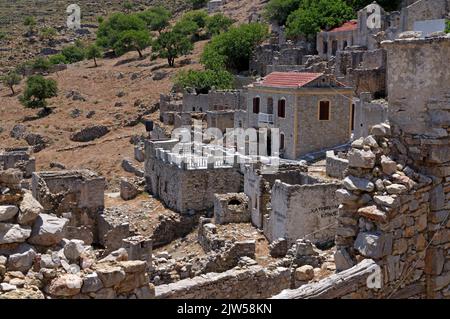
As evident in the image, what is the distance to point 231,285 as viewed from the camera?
297 inches

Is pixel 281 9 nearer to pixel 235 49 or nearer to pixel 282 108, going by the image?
pixel 235 49

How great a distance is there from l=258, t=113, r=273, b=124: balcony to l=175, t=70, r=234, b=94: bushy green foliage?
13373 millimetres

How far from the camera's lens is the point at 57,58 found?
6944cm

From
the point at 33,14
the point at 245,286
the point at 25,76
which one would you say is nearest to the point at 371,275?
the point at 245,286

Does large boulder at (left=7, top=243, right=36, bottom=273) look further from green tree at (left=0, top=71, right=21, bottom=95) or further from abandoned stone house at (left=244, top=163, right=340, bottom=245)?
green tree at (left=0, top=71, right=21, bottom=95)

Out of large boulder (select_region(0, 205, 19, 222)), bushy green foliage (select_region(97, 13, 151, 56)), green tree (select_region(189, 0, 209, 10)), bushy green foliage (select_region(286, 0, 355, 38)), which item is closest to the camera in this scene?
large boulder (select_region(0, 205, 19, 222))

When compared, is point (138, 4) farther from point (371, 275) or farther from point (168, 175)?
point (371, 275)

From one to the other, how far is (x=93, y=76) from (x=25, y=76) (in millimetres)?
10075

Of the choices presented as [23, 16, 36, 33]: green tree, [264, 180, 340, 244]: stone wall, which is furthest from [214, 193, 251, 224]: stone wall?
[23, 16, 36, 33]: green tree

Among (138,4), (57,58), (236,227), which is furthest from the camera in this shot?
(138,4)

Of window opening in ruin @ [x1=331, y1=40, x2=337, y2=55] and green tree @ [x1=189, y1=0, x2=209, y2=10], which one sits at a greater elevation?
green tree @ [x1=189, y1=0, x2=209, y2=10]

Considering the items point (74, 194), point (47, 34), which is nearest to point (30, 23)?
point (47, 34)

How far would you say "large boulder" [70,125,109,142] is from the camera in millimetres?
41875

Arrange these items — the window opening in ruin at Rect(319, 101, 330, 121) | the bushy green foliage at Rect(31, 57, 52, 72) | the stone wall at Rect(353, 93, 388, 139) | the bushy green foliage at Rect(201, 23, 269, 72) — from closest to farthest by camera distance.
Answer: the stone wall at Rect(353, 93, 388, 139)
the window opening in ruin at Rect(319, 101, 330, 121)
the bushy green foliage at Rect(201, 23, 269, 72)
the bushy green foliage at Rect(31, 57, 52, 72)
